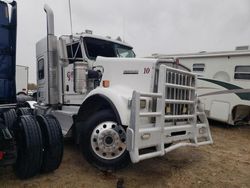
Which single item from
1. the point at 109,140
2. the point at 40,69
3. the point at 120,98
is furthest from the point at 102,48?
the point at 109,140

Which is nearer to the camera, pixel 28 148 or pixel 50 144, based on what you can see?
pixel 28 148

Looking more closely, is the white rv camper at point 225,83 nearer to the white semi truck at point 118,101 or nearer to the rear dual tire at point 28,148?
the white semi truck at point 118,101

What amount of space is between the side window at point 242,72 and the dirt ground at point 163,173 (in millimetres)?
3719

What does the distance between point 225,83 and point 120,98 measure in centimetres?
670

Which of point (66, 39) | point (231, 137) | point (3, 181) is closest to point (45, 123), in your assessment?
point (3, 181)

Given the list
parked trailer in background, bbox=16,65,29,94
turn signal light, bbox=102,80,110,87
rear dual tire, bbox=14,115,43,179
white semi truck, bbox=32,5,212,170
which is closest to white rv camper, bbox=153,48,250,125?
white semi truck, bbox=32,5,212,170

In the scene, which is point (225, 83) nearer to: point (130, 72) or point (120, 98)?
point (130, 72)

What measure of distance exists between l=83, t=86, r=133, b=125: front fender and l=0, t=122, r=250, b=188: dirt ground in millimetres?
1027

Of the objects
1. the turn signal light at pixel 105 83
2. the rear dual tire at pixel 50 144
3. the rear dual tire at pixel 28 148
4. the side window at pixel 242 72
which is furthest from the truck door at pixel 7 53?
the side window at pixel 242 72

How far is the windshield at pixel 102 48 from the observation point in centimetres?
562

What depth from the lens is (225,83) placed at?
31.3 ft

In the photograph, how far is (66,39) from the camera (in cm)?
591

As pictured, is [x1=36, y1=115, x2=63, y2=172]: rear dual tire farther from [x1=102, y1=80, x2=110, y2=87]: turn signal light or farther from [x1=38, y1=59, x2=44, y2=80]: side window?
[x1=38, y1=59, x2=44, y2=80]: side window

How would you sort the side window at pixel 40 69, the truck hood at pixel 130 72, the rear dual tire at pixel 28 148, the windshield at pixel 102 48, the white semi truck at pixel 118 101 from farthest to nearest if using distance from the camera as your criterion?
the side window at pixel 40 69 < the windshield at pixel 102 48 < the truck hood at pixel 130 72 < the white semi truck at pixel 118 101 < the rear dual tire at pixel 28 148
